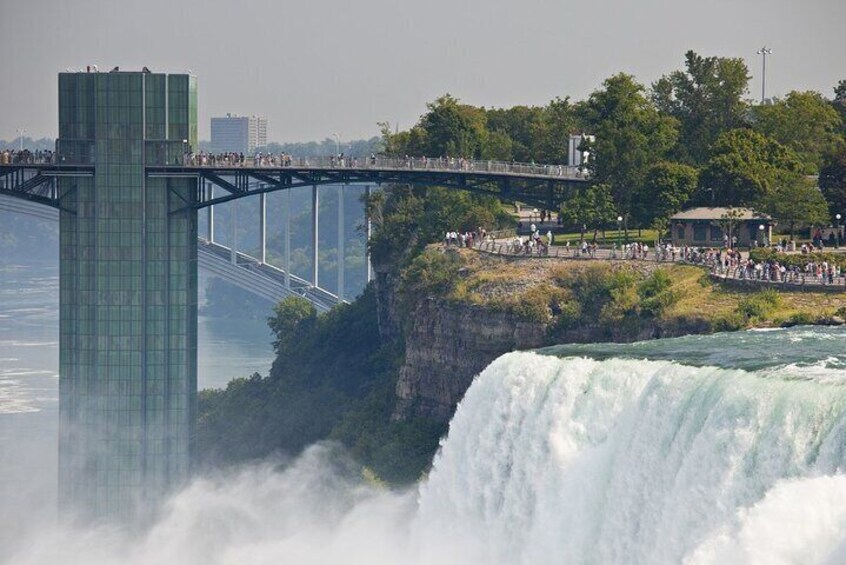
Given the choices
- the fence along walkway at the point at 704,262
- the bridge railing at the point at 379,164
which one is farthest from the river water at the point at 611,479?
the bridge railing at the point at 379,164

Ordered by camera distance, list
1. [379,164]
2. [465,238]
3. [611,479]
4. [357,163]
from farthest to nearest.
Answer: [379,164] → [357,163] → [465,238] → [611,479]

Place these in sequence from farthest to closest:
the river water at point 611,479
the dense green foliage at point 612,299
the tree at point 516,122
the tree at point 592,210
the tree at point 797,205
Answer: the tree at point 516,122, the tree at point 592,210, the tree at point 797,205, the dense green foliage at point 612,299, the river water at point 611,479

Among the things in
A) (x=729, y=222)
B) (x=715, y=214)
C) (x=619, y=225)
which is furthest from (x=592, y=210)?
(x=729, y=222)

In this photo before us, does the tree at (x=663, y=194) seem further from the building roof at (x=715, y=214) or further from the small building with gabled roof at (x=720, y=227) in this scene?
the building roof at (x=715, y=214)

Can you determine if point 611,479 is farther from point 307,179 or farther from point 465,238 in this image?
point 307,179

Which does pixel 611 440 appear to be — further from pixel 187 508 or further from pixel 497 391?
pixel 187 508
